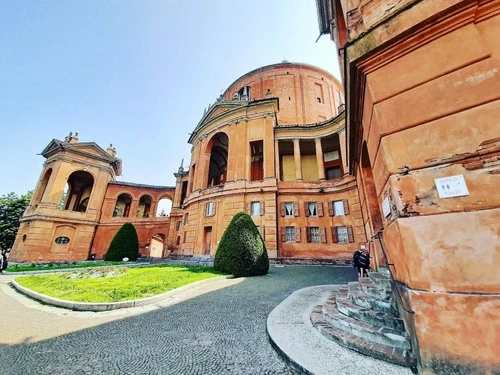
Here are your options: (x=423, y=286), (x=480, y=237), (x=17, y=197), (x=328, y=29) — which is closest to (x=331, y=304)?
(x=423, y=286)

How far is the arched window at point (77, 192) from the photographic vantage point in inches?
1182

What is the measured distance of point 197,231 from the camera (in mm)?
20109

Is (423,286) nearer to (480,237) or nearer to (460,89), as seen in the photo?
(480,237)

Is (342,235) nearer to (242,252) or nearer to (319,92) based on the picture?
(242,252)

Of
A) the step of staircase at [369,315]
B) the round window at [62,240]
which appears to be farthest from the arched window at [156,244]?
the step of staircase at [369,315]

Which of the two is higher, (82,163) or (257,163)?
(82,163)

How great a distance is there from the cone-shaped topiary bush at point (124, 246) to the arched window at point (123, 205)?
10178mm

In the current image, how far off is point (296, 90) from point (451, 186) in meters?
29.6

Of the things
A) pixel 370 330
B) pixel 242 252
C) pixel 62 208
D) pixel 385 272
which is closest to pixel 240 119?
pixel 242 252

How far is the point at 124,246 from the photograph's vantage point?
21.1 metres

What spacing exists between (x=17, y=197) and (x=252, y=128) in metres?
38.4

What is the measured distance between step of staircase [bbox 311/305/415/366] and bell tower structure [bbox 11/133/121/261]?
99.9 feet

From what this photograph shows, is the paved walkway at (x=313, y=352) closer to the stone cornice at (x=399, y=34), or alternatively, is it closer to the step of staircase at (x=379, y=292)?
the step of staircase at (x=379, y=292)

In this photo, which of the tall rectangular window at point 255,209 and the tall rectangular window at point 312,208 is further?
the tall rectangular window at point 312,208
